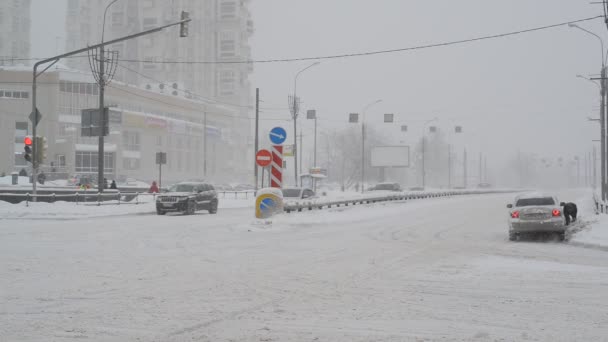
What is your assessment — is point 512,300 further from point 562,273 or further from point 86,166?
point 86,166

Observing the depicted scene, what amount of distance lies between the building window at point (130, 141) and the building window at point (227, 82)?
194ft

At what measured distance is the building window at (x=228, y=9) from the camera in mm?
166625

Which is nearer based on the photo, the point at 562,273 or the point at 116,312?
the point at 116,312

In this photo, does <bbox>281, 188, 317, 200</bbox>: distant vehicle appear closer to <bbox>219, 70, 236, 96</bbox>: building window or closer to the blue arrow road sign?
the blue arrow road sign

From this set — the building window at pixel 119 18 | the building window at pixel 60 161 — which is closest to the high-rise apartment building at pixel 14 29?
the building window at pixel 119 18

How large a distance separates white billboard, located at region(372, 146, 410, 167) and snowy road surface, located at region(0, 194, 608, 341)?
225 feet

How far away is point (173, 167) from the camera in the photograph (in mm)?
117000

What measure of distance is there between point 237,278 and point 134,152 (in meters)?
100

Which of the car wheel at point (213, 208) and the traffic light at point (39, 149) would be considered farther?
the car wheel at point (213, 208)

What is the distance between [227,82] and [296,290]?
158622 mm

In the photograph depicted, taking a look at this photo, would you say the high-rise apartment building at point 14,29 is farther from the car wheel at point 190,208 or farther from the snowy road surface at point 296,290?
the snowy road surface at point 296,290

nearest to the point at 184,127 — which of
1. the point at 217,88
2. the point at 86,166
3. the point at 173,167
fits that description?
the point at 173,167

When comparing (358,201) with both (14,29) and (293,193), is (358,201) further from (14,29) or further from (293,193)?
(14,29)

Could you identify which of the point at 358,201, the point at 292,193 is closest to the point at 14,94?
the point at 358,201
